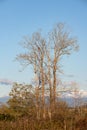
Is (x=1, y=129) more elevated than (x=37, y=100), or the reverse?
(x=37, y=100)

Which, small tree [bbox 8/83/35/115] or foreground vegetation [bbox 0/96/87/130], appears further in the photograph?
small tree [bbox 8/83/35/115]

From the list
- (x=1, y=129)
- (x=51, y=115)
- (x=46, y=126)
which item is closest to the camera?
(x=1, y=129)

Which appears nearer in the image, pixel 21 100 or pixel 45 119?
pixel 45 119

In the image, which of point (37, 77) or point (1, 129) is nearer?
point (1, 129)

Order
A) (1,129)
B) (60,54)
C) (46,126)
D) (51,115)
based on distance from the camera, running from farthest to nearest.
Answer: (60,54), (51,115), (46,126), (1,129)

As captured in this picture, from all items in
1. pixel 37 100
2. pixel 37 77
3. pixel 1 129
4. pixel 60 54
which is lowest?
pixel 1 129

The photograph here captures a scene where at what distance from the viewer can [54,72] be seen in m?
29.8

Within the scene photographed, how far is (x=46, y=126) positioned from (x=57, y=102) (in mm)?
10908

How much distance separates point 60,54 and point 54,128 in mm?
12669

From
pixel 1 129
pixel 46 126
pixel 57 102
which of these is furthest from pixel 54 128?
pixel 57 102

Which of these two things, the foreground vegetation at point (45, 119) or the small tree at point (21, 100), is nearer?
the foreground vegetation at point (45, 119)

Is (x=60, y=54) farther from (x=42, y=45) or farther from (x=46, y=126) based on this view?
(x=46, y=126)

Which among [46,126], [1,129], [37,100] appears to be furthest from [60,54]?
[1,129]

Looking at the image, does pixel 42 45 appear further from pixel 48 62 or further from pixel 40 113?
Result: pixel 40 113
